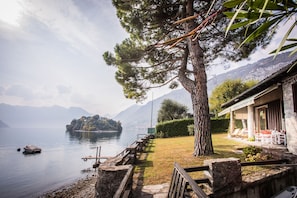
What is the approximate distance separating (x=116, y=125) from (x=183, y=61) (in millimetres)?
119553

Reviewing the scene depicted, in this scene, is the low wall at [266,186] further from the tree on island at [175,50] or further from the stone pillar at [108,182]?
the tree on island at [175,50]

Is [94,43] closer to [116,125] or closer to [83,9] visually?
[83,9]

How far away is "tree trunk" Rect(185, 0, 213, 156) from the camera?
7312 millimetres

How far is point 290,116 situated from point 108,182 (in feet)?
23.3

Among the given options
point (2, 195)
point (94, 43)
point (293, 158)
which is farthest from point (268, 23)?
point (2, 195)

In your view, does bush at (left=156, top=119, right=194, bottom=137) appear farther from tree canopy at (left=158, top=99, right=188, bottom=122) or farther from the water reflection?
the water reflection

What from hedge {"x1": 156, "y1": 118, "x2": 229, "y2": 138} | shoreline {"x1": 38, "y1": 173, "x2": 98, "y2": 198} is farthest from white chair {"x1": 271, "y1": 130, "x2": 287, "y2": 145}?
hedge {"x1": 156, "y1": 118, "x2": 229, "y2": 138}

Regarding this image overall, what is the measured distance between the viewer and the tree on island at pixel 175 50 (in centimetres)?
756

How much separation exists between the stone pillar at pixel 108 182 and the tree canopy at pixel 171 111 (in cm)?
3564

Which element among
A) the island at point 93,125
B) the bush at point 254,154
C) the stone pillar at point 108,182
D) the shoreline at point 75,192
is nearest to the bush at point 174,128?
the shoreline at point 75,192

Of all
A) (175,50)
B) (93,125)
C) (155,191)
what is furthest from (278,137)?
(93,125)

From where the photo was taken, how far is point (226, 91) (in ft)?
117

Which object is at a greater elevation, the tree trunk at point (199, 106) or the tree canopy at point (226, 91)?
the tree canopy at point (226, 91)

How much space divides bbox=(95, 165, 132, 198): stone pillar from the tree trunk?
495 cm
